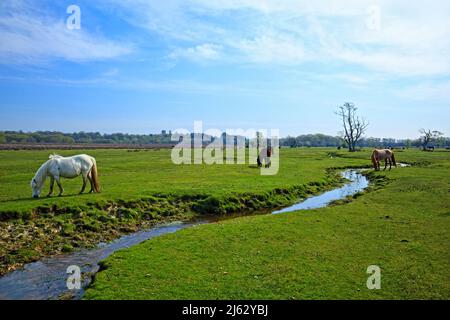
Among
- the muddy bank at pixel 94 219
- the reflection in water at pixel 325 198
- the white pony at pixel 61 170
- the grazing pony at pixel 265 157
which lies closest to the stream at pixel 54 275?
the muddy bank at pixel 94 219

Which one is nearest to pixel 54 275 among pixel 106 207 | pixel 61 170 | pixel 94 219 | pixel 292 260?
pixel 94 219

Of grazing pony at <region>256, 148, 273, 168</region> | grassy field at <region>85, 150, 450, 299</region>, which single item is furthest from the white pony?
grazing pony at <region>256, 148, 273, 168</region>

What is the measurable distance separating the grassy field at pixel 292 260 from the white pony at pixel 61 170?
26.9 feet

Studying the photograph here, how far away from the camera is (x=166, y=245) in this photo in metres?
11.5

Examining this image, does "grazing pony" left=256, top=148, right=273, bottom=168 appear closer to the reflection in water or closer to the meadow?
the reflection in water

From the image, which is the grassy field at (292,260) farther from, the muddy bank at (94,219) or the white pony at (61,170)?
the white pony at (61,170)

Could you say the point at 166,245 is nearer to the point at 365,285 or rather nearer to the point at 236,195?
the point at 365,285

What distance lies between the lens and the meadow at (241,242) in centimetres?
806

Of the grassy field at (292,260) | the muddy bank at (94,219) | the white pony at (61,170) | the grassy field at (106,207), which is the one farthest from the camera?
the white pony at (61,170)

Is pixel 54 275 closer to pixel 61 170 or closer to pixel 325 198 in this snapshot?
pixel 61 170

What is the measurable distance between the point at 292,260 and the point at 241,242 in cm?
238

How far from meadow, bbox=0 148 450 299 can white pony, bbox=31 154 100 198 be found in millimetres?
955
